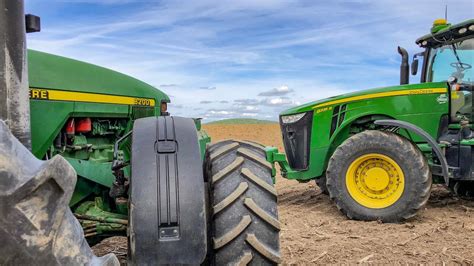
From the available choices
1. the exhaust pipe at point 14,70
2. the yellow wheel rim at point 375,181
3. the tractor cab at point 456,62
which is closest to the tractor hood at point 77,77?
the exhaust pipe at point 14,70

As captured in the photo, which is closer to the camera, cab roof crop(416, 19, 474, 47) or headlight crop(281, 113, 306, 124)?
cab roof crop(416, 19, 474, 47)

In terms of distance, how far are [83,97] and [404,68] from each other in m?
5.89

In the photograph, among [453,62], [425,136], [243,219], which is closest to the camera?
[243,219]

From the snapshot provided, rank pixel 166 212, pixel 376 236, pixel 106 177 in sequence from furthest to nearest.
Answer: pixel 376 236, pixel 106 177, pixel 166 212

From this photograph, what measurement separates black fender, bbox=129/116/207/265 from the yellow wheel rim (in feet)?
14.5

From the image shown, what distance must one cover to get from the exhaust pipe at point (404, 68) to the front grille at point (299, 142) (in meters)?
1.68

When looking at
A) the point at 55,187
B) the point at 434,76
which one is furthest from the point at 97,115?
the point at 434,76

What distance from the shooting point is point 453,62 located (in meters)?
7.69

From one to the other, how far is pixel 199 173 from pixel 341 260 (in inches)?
106

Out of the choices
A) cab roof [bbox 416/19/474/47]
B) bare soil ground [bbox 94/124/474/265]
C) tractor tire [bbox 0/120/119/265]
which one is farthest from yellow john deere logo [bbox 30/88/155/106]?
cab roof [bbox 416/19/474/47]

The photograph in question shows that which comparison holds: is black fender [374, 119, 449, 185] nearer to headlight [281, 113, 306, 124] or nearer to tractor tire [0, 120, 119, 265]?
headlight [281, 113, 306, 124]

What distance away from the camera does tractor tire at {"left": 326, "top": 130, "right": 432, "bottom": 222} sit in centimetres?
650

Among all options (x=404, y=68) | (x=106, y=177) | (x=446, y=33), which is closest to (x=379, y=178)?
(x=404, y=68)

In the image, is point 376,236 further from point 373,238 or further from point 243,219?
point 243,219
